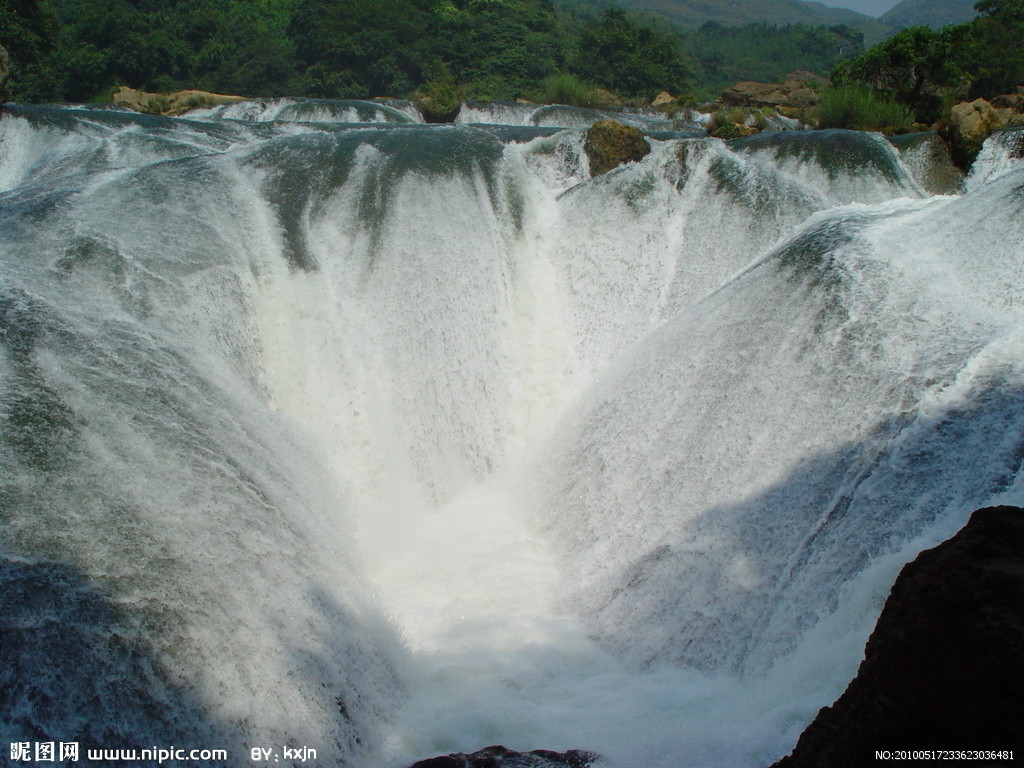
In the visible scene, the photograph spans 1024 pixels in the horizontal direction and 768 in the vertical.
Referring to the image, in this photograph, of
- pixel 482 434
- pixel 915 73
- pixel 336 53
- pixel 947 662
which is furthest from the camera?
pixel 336 53

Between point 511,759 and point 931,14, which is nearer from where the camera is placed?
point 511,759

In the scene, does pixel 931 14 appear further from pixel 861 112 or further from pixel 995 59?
pixel 861 112

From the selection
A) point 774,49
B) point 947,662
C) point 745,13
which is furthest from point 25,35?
point 745,13

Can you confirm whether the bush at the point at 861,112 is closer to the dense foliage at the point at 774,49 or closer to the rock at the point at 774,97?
the rock at the point at 774,97

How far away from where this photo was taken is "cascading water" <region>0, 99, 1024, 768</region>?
382cm

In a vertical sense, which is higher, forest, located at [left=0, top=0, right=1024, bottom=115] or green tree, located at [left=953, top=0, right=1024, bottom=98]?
forest, located at [left=0, top=0, right=1024, bottom=115]

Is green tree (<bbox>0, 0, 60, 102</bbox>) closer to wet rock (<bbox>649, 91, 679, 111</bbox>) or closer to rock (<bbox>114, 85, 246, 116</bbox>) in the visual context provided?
rock (<bbox>114, 85, 246, 116</bbox>)

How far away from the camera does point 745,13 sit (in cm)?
14162

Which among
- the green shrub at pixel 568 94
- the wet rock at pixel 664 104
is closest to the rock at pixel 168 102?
the green shrub at pixel 568 94

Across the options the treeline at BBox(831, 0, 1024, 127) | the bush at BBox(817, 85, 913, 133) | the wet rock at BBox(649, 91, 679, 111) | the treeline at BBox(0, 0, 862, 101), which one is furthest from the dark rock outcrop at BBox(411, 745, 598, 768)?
the treeline at BBox(0, 0, 862, 101)

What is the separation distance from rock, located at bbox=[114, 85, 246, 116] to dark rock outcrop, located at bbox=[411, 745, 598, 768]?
58.1 ft

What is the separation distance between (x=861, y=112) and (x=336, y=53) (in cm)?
2380

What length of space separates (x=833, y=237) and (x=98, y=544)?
5.59m

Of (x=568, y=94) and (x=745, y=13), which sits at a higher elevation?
(x=745, y=13)
